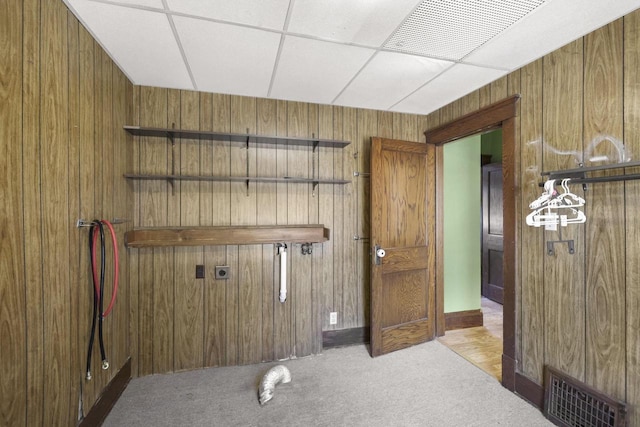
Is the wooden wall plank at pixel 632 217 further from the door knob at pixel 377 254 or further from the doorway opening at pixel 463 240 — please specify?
the doorway opening at pixel 463 240

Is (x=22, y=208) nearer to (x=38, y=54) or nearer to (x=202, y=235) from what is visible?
(x=38, y=54)

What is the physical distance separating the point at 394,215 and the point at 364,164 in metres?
0.61

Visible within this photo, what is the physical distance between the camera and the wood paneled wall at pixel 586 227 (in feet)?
5.03

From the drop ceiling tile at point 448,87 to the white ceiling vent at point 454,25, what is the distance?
0.28 m

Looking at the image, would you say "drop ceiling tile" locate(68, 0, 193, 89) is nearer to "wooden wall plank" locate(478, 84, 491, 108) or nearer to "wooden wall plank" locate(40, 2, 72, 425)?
"wooden wall plank" locate(40, 2, 72, 425)

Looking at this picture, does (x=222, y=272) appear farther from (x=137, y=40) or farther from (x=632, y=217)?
(x=632, y=217)

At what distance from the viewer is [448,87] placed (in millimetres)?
→ 2439

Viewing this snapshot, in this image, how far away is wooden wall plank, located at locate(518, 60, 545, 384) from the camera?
6.53 feet

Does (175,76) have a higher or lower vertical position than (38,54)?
higher

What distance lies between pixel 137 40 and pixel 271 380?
8.17 ft

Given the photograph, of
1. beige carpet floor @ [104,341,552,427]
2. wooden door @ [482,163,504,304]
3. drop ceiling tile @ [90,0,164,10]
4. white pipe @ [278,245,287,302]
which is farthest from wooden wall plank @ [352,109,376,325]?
wooden door @ [482,163,504,304]

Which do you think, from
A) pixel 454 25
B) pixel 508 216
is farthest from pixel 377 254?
pixel 454 25

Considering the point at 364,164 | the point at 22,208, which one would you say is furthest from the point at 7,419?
the point at 364,164

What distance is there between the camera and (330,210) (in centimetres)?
284
